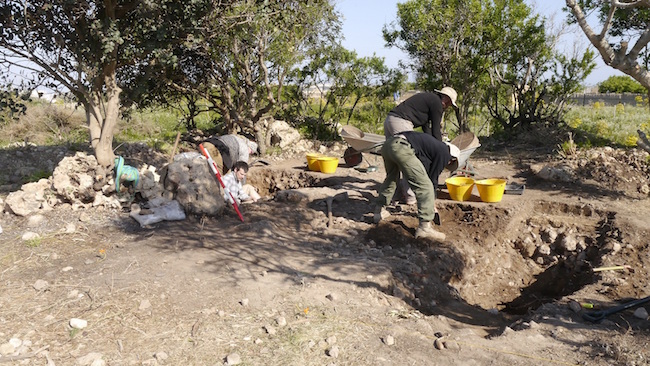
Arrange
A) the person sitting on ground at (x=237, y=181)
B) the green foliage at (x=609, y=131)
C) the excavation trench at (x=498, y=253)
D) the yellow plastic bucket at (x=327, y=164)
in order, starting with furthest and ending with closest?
the green foliage at (x=609, y=131) < the yellow plastic bucket at (x=327, y=164) < the person sitting on ground at (x=237, y=181) < the excavation trench at (x=498, y=253)

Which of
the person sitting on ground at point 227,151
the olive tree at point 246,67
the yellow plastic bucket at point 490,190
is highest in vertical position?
the olive tree at point 246,67

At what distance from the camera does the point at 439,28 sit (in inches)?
360

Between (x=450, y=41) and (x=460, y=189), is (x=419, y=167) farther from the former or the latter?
(x=450, y=41)

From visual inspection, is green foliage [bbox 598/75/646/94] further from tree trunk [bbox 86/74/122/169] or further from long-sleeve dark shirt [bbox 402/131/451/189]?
tree trunk [bbox 86/74/122/169]

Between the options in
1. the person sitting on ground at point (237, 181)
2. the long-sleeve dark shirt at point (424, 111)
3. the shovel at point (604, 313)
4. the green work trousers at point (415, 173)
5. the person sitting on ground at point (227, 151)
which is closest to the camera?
the shovel at point (604, 313)

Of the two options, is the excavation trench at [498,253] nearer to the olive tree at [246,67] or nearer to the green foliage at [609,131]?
the green foliage at [609,131]

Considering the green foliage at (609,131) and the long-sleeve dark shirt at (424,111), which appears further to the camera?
the green foliage at (609,131)

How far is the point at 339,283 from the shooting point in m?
3.71

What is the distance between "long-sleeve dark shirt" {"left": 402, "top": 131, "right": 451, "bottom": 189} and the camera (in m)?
5.05

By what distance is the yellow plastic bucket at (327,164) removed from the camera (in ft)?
25.2

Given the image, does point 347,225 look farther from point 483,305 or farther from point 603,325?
point 603,325

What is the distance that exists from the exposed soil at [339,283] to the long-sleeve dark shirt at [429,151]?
2.15 feet

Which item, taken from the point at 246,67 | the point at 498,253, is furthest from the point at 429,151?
the point at 246,67

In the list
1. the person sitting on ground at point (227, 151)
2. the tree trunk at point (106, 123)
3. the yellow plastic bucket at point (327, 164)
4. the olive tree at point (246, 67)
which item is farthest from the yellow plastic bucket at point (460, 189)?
the tree trunk at point (106, 123)
